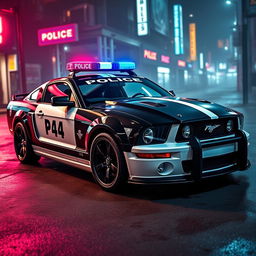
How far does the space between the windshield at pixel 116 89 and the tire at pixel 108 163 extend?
2.71 ft

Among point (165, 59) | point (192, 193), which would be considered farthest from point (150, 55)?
point (192, 193)

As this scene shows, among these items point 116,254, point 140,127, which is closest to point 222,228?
point 116,254

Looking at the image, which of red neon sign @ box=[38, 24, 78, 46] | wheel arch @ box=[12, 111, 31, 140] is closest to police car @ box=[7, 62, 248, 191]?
wheel arch @ box=[12, 111, 31, 140]

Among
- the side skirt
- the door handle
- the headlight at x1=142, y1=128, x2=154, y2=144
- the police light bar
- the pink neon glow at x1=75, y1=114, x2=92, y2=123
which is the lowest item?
the side skirt

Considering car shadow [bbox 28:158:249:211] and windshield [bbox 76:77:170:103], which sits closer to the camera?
car shadow [bbox 28:158:249:211]

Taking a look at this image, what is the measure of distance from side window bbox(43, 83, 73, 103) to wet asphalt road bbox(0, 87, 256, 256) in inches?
48.7

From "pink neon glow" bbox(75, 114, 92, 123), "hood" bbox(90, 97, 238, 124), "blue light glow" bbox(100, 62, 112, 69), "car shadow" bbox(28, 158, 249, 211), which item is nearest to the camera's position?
"car shadow" bbox(28, 158, 249, 211)

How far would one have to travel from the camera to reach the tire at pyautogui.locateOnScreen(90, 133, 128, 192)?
15.4 feet

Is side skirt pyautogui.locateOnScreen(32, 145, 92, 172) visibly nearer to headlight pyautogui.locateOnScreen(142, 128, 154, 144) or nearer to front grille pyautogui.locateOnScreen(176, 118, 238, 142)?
headlight pyautogui.locateOnScreen(142, 128, 154, 144)

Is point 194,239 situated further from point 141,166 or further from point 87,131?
point 87,131

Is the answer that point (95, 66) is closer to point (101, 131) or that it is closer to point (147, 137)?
point (101, 131)

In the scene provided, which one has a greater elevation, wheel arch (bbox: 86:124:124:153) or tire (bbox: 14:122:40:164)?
wheel arch (bbox: 86:124:124:153)

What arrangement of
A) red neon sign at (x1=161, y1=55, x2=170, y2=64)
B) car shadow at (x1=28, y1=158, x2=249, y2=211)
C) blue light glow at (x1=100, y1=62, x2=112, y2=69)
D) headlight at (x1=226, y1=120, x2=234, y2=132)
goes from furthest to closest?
red neon sign at (x1=161, y1=55, x2=170, y2=64), blue light glow at (x1=100, y1=62, x2=112, y2=69), headlight at (x1=226, y1=120, x2=234, y2=132), car shadow at (x1=28, y1=158, x2=249, y2=211)

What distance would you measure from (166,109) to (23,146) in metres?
3.11
